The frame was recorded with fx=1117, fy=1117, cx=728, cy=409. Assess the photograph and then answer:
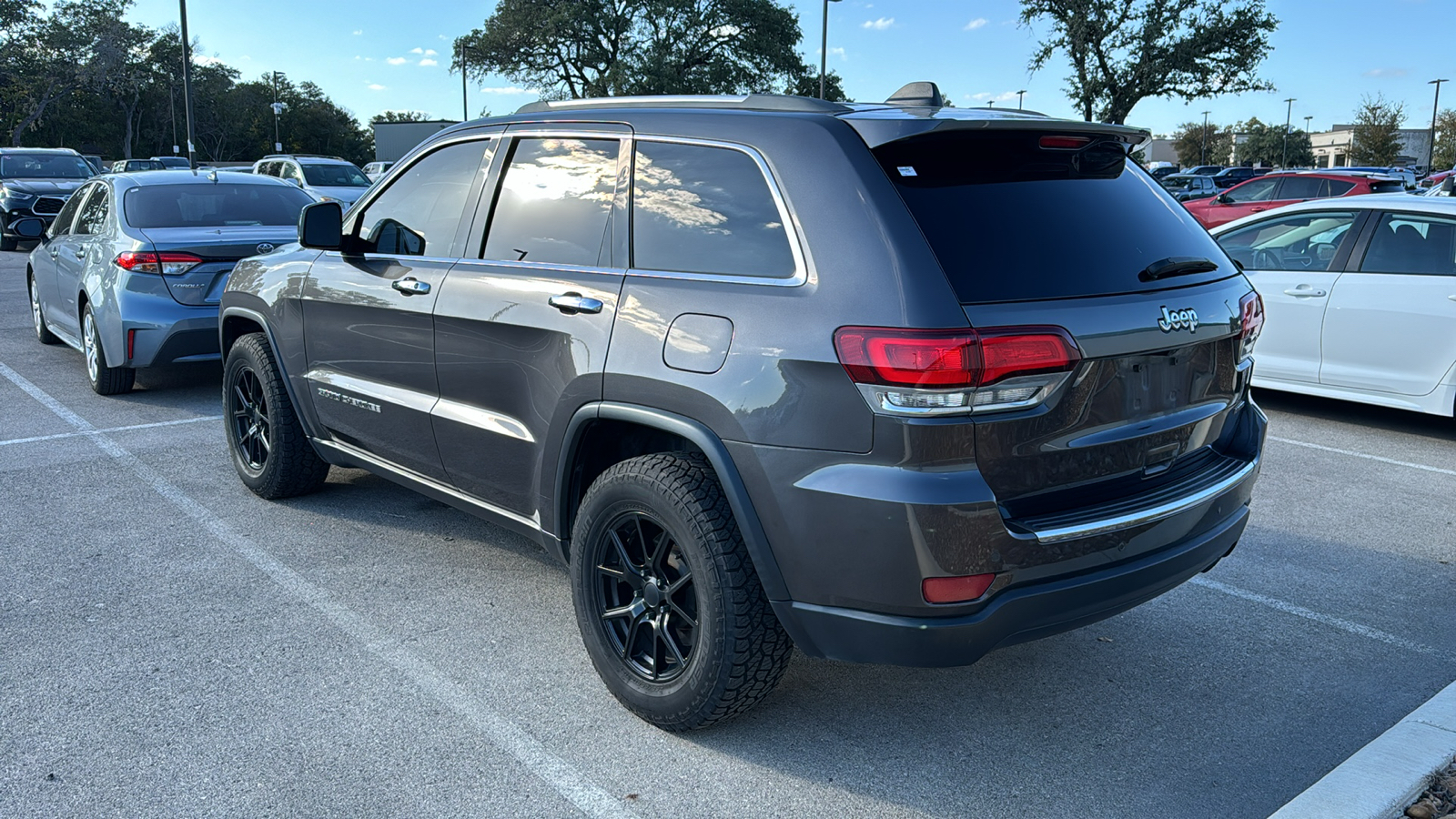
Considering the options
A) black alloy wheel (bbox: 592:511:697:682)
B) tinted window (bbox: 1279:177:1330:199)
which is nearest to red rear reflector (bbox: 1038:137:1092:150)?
black alloy wheel (bbox: 592:511:697:682)

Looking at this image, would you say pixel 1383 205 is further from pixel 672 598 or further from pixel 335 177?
pixel 335 177

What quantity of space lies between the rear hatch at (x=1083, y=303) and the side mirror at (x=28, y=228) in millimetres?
7601

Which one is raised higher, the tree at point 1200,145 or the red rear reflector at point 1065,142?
the tree at point 1200,145

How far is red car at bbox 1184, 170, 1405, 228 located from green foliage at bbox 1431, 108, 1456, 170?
54665 mm

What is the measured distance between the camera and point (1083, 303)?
2850 mm

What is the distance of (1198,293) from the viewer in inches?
126

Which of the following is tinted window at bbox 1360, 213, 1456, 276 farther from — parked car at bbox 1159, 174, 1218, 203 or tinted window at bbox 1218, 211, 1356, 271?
parked car at bbox 1159, 174, 1218, 203

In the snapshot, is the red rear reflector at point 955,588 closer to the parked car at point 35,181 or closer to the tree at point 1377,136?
the parked car at point 35,181

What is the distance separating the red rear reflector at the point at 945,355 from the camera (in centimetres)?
262

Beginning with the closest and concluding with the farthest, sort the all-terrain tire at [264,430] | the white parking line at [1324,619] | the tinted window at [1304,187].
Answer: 1. the white parking line at [1324,619]
2. the all-terrain tire at [264,430]
3. the tinted window at [1304,187]

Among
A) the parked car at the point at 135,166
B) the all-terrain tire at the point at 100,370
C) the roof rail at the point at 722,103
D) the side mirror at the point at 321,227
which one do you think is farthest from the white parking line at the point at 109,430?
the parked car at the point at 135,166

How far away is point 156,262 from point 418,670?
5099 millimetres

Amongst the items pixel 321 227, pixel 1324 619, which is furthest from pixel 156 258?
pixel 1324 619

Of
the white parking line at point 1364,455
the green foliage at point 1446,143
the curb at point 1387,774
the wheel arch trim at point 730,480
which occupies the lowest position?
the curb at point 1387,774
